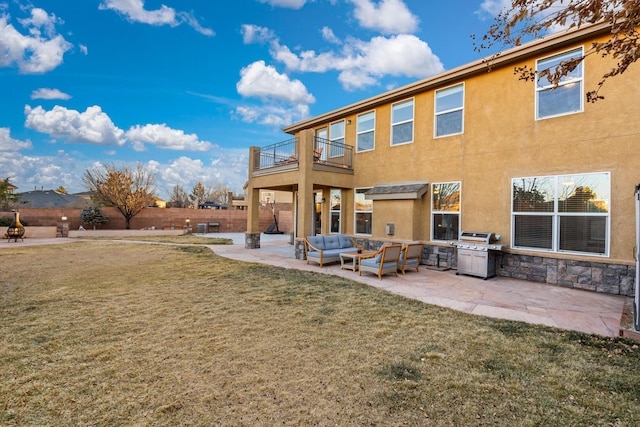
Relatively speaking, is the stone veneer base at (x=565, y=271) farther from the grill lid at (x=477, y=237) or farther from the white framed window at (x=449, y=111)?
the white framed window at (x=449, y=111)

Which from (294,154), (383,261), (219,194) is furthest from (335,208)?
(219,194)

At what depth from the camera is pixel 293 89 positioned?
27.1 metres

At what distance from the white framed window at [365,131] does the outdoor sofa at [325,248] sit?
12.7 feet

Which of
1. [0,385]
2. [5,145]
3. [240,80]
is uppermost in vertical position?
[240,80]

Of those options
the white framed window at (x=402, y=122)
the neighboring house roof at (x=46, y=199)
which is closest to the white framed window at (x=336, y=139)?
the white framed window at (x=402, y=122)

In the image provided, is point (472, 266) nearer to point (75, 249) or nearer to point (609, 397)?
point (609, 397)

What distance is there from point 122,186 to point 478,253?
2447cm

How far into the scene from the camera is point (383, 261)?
26.4 feet

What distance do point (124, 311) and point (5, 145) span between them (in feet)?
104

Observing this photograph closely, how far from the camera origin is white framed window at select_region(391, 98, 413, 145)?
10789mm

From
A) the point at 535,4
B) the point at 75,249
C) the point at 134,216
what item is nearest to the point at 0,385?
the point at 535,4

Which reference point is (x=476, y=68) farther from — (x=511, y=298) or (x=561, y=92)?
(x=511, y=298)

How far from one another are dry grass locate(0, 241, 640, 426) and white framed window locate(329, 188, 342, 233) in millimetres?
Answer: 7158

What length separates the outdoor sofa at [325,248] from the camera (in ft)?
32.5
